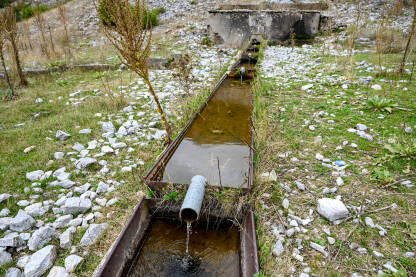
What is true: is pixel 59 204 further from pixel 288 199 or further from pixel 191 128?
pixel 288 199

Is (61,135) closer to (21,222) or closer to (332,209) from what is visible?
(21,222)

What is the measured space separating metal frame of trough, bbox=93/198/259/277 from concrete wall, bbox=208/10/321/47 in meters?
9.61

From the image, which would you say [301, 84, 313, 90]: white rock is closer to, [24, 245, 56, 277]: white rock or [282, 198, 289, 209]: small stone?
[282, 198, 289, 209]: small stone

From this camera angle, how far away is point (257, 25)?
1045 cm

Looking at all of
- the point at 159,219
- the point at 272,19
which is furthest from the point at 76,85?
the point at 272,19

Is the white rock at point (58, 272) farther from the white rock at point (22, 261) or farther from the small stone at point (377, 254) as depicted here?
the small stone at point (377, 254)

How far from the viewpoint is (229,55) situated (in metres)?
9.31

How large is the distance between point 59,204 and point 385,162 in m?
3.85

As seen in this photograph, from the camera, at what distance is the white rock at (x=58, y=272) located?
2.10 metres

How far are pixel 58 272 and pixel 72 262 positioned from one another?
4.6 inches

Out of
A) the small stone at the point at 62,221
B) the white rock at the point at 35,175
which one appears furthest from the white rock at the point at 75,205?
the white rock at the point at 35,175

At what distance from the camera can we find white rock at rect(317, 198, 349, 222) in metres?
2.42

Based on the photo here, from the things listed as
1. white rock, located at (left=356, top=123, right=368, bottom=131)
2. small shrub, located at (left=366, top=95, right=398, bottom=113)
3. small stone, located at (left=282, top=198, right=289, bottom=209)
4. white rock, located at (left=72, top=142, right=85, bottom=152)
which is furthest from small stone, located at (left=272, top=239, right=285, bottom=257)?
small shrub, located at (left=366, top=95, right=398, bottom=113)

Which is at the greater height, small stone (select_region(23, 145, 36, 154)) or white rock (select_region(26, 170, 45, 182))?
small stone (select_region(23, 145, 36, 154))
